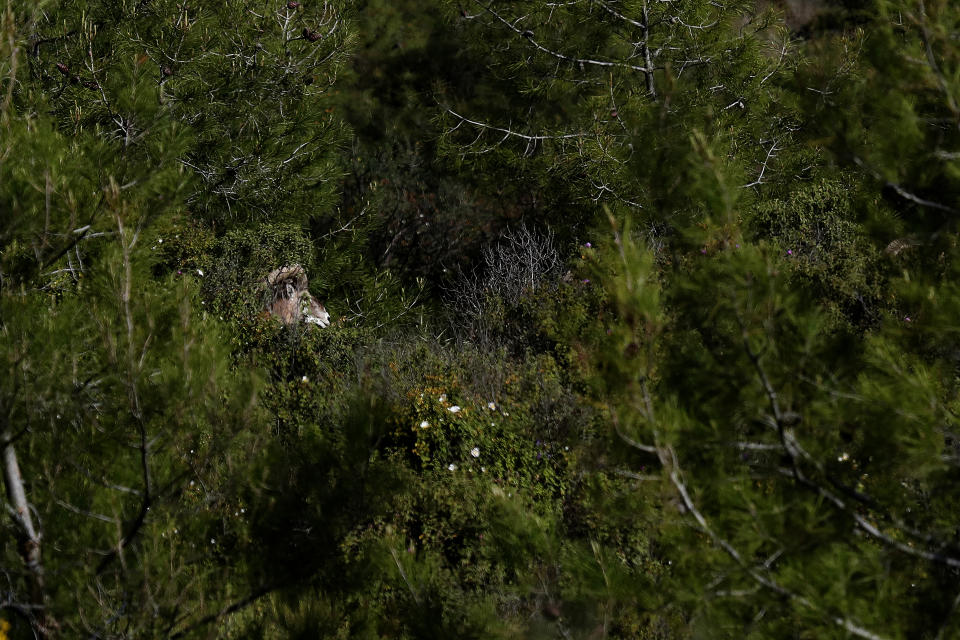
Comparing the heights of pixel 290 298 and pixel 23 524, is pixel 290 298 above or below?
below

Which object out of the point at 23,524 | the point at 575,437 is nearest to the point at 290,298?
the point at 575,437

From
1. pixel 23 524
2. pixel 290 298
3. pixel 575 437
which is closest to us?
pixel 23 524

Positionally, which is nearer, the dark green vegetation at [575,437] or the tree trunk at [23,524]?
the dark green vegetation at [575,437]

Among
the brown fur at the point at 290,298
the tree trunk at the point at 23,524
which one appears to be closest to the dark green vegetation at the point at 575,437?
the tree trunk at the point at 23,524

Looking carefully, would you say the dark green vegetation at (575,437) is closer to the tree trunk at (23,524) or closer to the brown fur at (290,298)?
the tree trunk at (23,524)

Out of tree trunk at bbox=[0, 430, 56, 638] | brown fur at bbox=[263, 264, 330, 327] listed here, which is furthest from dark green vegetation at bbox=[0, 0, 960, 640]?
brown fur at bbox=[263, 264, 330, 327]

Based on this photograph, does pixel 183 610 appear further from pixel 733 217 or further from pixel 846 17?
pixel 846 17

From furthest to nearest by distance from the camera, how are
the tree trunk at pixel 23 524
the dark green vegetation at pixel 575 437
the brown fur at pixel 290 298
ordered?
the brown fur at pixel 290 298 < the tree trunk at pixel 23 524 < the dark green vegetation at pixel 575 437

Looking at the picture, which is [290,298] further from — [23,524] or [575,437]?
[23,524]

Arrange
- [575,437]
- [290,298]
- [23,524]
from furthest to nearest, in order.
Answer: [290,298] < [575,437] < [23,524]

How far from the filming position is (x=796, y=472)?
1810mm

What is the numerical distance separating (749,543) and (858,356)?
0.56m

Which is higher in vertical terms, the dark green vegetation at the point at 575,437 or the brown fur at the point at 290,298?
the dark green vegetation at the point at 575,437

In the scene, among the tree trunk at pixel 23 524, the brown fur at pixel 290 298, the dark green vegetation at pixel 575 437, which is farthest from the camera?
the brown fur at pixel 290 298
